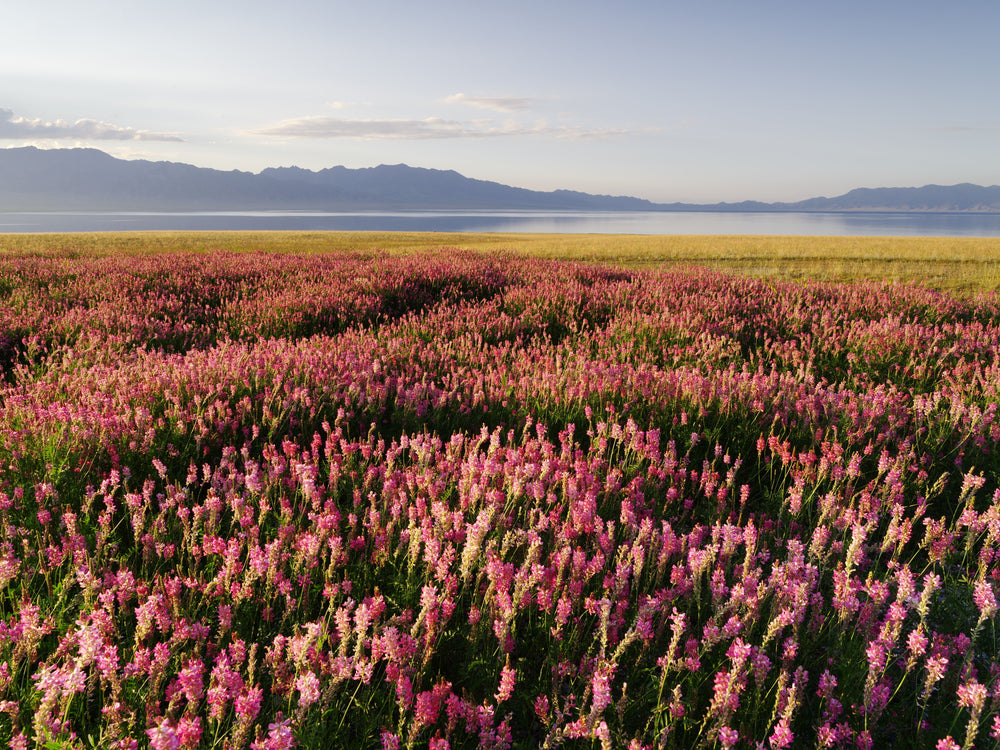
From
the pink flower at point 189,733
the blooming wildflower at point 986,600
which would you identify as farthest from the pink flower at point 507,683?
the blooming wildflower at point 986,600

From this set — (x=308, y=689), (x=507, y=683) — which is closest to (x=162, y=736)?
(x=308, y=689)

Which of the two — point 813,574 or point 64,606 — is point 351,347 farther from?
point 813,574

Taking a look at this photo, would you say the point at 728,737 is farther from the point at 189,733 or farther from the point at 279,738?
the point at 189,733

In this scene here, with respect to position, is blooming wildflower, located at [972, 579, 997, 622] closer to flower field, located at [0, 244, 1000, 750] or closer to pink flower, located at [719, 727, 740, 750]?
flower field, located at [0, 244, 1000, 750]

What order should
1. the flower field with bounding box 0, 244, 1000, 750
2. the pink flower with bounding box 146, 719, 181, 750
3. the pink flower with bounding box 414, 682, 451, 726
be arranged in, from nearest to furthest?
the pink flower with bounding box 146, 719, 181, 750
the pink flower with bounding box 414, 682, 451, 726
the flower field with bounding box 0, 244, 1000, 750

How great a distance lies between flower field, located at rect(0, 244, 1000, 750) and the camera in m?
1.60

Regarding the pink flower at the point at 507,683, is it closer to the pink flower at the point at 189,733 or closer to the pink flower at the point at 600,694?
the pink flower at the point at 600,694

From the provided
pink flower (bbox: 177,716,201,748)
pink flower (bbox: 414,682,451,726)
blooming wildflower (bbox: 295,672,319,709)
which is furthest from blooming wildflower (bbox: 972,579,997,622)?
pink flower (bbox: 177,716,201,748)

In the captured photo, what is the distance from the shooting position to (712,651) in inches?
80.9

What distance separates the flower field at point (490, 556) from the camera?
5.26 feet

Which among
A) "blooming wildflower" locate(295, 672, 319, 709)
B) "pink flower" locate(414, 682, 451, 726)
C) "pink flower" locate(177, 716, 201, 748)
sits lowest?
"pink flower" locate(414, 682, 451, 726)

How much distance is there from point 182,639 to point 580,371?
12.0ft

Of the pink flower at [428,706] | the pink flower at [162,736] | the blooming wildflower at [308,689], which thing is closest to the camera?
the pink flower at [162,736]

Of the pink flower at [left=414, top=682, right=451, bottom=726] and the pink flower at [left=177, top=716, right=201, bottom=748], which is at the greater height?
the pink flower at [left=177, top=716, right=201, bottom=748]
